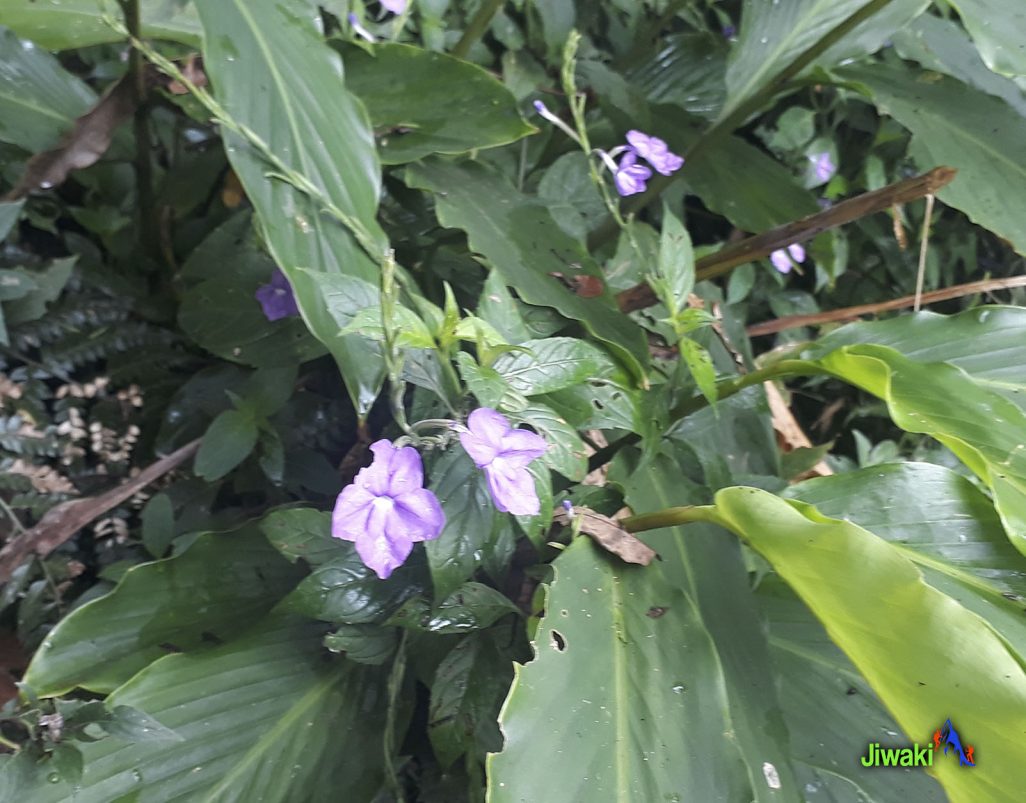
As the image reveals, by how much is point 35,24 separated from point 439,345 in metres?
0.57

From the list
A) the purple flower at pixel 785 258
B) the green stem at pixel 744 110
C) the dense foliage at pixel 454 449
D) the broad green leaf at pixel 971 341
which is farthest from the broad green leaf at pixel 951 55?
the broad green leaf at pixel 971 341

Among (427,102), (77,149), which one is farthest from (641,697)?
(77,149)

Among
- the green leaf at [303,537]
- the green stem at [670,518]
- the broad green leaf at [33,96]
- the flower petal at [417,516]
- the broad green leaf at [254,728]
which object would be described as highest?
the broad green leaf at [33,96]

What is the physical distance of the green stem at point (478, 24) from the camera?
30.8 inches

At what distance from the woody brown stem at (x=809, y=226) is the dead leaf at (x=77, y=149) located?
0.56 metres

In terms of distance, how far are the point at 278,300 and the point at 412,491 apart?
1.12 feet

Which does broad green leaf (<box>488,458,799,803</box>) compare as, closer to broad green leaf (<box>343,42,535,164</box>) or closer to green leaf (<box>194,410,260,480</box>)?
green leaf (<box>194,410,260,480</box>)

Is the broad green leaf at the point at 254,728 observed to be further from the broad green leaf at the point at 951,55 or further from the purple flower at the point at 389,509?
the broad green leaf at the point at 951,55

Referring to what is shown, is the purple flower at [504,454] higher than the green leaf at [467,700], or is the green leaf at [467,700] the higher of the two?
the purple flower at [504,454]

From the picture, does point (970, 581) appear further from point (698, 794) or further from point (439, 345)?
point (439, 345)

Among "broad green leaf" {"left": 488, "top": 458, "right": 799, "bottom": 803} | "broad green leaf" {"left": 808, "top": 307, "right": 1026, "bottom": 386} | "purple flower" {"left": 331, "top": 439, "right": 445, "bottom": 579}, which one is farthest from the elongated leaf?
"purple flower" {"left": 331, "top": 439, "right": 445, "bottom": 579}

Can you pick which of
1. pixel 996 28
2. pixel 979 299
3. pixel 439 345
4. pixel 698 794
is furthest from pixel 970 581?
pixel 979 299

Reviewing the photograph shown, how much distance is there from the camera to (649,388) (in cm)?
70

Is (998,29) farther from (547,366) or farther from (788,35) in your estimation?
(547,366)
